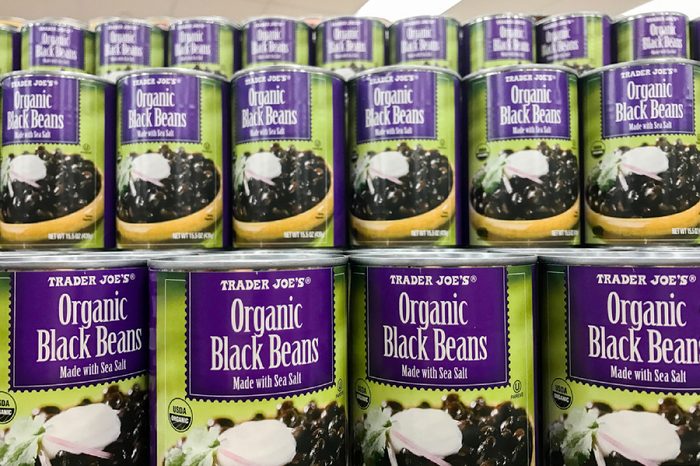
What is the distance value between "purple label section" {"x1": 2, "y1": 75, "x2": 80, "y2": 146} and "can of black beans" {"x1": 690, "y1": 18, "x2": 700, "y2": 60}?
1.66 meters

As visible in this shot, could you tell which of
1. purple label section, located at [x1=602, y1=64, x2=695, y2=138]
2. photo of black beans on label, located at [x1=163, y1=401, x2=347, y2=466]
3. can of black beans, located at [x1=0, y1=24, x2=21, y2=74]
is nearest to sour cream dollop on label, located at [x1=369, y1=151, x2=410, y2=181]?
purple label section, located at [x1=602, y1=64, x2=695, y2=138]

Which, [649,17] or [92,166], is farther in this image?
[649,17]

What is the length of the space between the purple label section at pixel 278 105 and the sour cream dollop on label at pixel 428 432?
0.65m

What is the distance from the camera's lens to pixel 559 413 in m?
0.92

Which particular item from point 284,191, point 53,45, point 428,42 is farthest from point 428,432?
point 53,45

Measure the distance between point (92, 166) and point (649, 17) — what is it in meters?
1.52

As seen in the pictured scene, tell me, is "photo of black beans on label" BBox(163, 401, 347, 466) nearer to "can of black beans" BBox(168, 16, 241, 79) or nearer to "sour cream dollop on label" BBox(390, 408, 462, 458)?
"sour cream dollop on label" BBox(390, 408, 462, 458)

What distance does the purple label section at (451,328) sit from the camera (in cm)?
87

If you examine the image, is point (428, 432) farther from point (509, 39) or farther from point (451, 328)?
point (509, 39)

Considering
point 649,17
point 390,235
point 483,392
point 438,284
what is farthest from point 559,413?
point 649,17

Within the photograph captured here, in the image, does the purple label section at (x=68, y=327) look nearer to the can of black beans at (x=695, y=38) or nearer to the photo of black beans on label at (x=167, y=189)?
the photo of black beans on label at (x=167, y=189)

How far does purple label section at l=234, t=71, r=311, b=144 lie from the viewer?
125cm

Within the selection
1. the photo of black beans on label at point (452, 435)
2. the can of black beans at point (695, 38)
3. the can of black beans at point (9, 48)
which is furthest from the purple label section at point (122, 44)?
the can of black beans at point (695, 38)

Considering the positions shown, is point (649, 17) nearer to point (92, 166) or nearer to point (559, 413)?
point (559, 413)
